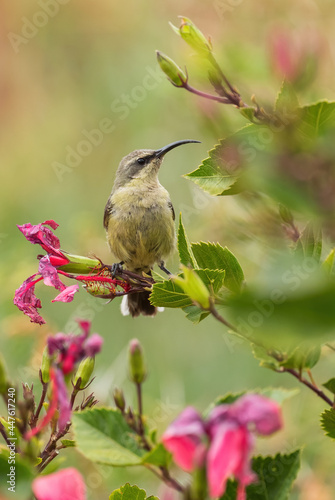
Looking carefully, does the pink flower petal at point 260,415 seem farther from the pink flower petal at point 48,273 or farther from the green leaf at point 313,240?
the pink flower petal at point 48,273

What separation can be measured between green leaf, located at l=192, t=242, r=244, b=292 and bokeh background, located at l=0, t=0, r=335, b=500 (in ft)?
4.60

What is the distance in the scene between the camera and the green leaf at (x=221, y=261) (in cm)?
166

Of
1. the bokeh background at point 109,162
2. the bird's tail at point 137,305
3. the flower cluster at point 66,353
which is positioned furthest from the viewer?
the bokeh background at point 109,162

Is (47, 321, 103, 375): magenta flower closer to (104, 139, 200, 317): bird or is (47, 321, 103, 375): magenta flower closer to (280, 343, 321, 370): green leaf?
(280, 343, 321, 370): green leaf

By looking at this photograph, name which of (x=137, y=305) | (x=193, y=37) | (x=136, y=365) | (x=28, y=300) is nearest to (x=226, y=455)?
(x=136, y=365)

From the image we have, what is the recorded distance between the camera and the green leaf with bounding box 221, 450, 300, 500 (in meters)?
1.32

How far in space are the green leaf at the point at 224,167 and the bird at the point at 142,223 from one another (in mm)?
2019

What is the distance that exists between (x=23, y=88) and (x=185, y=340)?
3.00 m

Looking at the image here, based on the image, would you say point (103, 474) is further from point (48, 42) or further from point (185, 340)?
point (48, 42)

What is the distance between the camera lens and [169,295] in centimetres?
161

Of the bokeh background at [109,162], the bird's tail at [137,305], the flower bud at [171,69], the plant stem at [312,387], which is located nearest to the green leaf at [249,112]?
the flower bud at [171,69]

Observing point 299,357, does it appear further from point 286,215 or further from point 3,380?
point 3,380

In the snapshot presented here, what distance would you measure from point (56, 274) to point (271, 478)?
2.49 ft

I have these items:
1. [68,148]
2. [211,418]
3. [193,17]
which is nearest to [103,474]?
[211,418]
